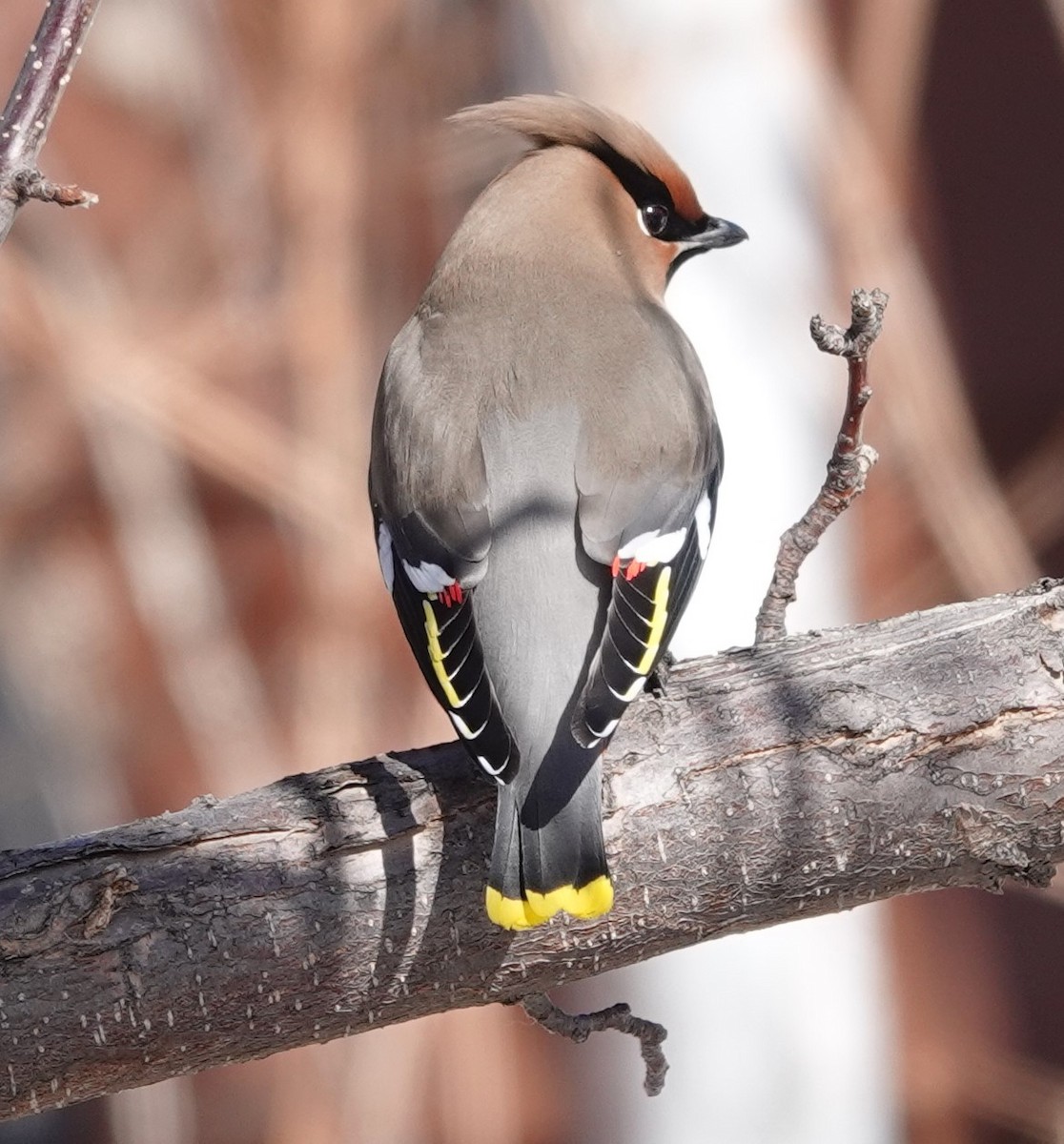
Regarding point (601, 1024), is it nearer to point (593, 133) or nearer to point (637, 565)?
point (637, 565)

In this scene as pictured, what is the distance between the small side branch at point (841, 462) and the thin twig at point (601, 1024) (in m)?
0.61

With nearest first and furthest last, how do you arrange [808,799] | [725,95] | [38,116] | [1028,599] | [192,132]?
[38,116] < [808,799] < [1028,599] < [725,95] < [192,132]

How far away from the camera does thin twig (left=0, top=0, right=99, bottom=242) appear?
1835 millimetres

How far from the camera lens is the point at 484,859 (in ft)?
7.78

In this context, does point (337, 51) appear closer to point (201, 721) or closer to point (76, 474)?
point (76, 474)

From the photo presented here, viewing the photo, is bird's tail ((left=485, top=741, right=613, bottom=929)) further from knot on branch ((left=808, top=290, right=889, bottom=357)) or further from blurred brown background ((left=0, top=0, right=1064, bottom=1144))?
blurred brown background ((left=0, top=0, right=1064, bottom=1144))

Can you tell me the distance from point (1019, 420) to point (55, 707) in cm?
371

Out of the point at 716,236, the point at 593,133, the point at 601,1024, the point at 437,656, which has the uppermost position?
the point at 593,133

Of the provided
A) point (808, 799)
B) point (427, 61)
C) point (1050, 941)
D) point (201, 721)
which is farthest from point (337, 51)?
point (808, 799)

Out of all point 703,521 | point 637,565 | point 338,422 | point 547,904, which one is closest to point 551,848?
point 547,904

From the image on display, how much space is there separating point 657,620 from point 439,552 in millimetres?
374

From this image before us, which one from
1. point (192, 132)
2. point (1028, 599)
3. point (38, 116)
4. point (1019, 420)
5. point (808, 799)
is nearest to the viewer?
point (38, 116)

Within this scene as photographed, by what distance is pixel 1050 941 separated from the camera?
609 centimetres

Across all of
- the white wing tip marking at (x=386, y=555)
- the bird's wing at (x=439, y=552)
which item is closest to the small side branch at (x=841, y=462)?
the bird's wing at (x=439, y=552)
